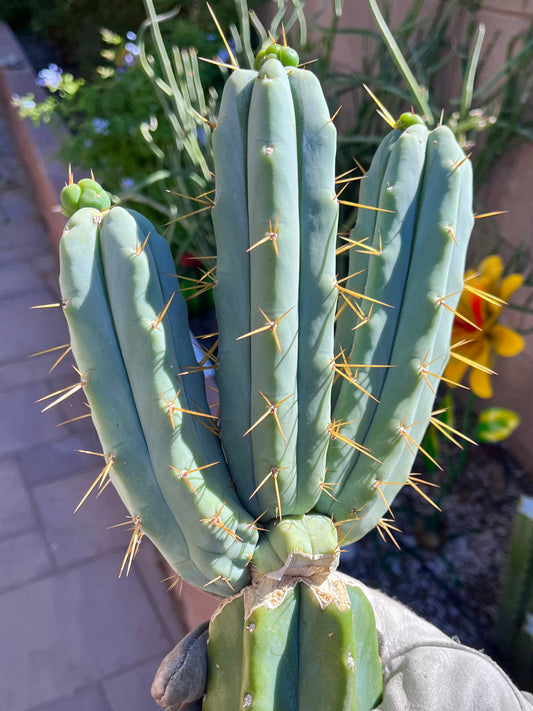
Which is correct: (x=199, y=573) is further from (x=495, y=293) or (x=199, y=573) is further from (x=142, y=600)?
(x=142, y=600)

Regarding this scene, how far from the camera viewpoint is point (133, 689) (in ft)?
5.52

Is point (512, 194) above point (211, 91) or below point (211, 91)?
below

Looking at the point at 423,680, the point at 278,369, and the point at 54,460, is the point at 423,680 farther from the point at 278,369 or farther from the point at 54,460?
the point at 54,460

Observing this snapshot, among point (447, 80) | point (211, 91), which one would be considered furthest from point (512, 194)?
point (211, 91)

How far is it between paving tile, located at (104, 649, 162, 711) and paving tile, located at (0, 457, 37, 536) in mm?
603

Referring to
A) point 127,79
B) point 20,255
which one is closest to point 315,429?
point 127,79

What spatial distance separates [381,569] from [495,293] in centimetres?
84

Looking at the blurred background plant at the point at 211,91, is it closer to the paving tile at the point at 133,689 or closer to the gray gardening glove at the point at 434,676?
the gray gardening glove at the point at 434,676

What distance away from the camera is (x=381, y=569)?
1795 mm

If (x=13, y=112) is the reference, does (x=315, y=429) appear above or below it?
above

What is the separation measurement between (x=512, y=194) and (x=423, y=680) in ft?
4.64

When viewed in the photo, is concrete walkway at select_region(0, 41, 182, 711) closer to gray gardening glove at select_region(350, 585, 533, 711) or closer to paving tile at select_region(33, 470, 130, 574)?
paving tile at select_region(33, 470, 130, 574)

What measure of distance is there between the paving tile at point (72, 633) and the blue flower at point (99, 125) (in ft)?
5.00

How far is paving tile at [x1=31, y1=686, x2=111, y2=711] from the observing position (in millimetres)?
1633
